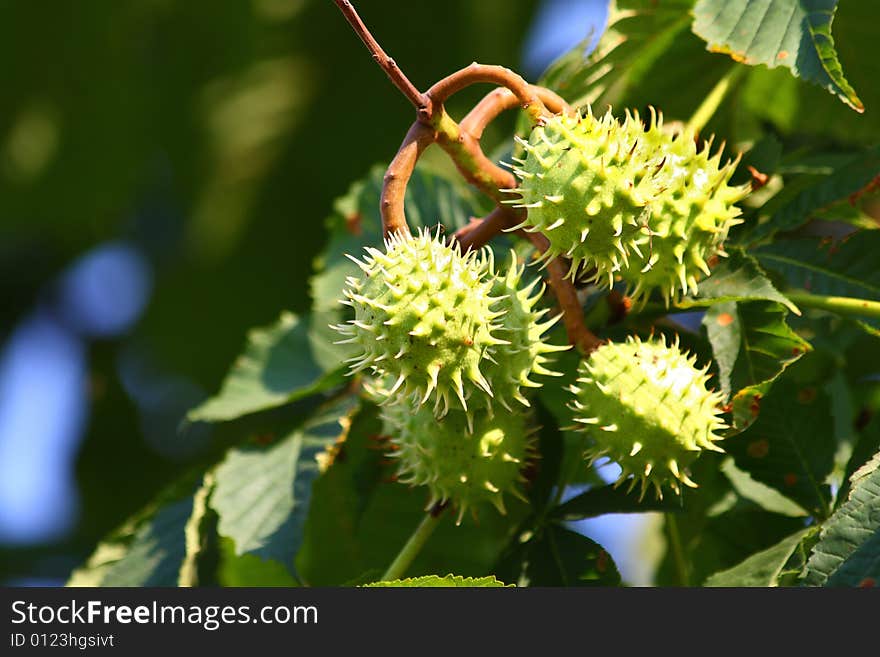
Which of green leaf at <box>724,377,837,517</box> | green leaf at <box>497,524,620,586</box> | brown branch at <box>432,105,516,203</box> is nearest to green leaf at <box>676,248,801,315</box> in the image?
green leaf at <box>724,377,837,517</box>

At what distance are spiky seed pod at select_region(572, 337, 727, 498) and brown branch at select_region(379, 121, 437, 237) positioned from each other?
0.36 meters

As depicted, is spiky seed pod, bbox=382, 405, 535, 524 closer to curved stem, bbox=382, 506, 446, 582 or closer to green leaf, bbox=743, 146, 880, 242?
curved stem, bbox=382, 506, 446, 582

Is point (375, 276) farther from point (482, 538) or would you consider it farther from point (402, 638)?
point (482, 538)

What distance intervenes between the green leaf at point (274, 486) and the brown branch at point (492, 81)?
2.46 ft

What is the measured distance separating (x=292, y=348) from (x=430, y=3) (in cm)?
194

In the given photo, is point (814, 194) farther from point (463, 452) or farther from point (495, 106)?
point (463, 452)

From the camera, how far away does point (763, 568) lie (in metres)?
1.71

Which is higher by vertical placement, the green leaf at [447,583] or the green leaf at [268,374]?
the green leaf at [268,374]

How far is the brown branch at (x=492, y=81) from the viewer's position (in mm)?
1529

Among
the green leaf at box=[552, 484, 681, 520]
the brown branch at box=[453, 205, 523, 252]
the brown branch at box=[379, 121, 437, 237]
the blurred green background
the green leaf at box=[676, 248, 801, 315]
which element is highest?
the blurred green background

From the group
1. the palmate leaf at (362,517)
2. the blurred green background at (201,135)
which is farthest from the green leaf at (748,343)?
the blurred green background at (201,135)

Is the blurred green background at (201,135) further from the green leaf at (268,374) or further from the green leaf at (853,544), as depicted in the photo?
the green leaf at (853,544)

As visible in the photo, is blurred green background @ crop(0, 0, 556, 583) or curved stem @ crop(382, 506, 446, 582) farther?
blurred green background @ crop(0, 0, 556, 583)

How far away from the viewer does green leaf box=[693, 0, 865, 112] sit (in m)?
1.59
